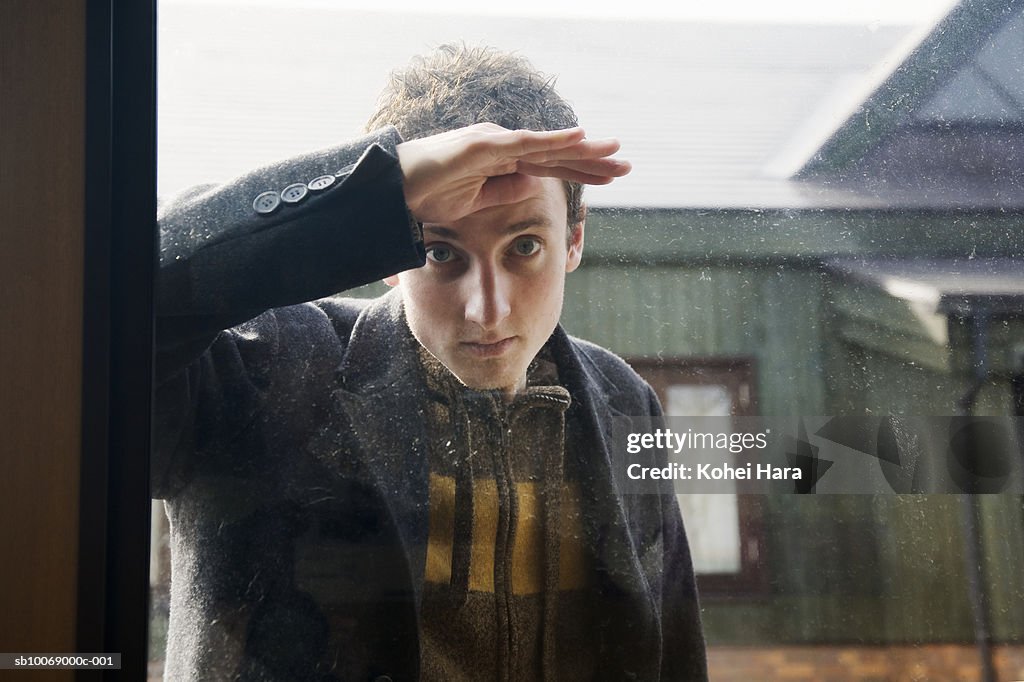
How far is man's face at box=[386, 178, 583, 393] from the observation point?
1.53 meters

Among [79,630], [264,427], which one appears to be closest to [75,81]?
[264,427]

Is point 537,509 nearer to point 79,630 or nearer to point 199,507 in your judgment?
point 199,507

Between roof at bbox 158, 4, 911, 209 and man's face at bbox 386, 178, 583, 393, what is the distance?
17cm

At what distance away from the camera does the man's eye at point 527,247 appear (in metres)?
1.54

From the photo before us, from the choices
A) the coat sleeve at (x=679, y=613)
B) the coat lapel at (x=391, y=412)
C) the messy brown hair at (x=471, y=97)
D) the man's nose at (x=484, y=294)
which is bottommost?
the coat sleeve at (x=679, y=613)

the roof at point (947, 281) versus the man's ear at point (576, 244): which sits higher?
the man's ear at point (576, 244)

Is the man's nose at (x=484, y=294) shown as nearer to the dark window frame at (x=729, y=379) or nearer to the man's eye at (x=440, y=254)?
the man's eye at (x=440, y=254)

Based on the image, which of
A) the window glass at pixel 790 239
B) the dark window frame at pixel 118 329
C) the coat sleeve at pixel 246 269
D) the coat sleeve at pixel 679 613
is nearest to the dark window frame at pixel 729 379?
the window glass at pixel 790 239

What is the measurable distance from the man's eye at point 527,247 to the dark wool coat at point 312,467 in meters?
0.17

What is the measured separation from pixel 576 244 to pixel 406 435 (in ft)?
1.43

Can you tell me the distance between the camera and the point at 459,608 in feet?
4.79

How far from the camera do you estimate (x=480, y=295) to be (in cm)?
153


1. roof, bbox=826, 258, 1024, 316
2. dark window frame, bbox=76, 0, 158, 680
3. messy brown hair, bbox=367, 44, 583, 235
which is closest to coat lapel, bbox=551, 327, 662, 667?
messy brown hair, bbox=367, 44, 583, 235

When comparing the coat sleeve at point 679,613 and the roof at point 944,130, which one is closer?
the coat sleeve at point 679,613
